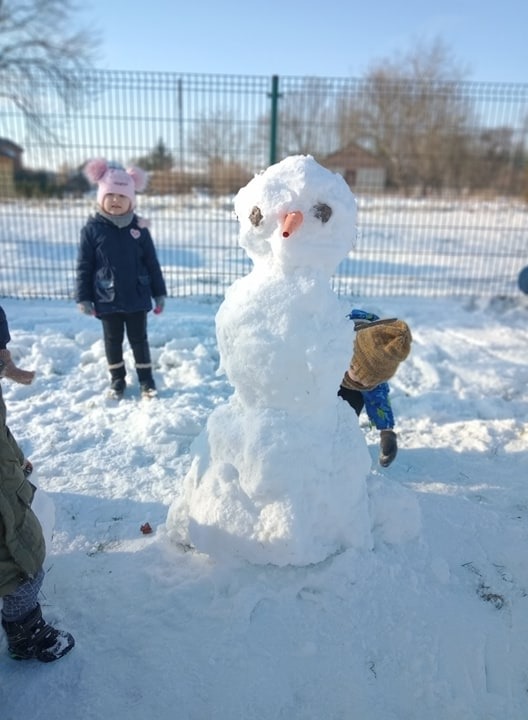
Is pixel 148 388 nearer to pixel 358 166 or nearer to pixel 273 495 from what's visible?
pixel 273 495

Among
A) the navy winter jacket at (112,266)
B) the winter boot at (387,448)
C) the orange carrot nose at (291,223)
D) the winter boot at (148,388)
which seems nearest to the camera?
the orange carrot nose at (291,223)

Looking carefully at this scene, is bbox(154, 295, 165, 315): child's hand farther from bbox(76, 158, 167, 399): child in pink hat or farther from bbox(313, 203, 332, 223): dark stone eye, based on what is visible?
bbox(313, 203, 332, 223): dark stone eye

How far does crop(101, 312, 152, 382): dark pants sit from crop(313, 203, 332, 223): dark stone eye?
A: 2.24 m

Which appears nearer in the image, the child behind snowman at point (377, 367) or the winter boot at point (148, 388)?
the child behind snowman at point (377, 367)

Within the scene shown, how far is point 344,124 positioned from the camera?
6535 millimetres

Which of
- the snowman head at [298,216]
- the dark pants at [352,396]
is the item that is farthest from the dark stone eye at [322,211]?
the dark pants at [352,396]

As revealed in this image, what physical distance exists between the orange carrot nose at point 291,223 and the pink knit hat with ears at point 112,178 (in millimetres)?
2058

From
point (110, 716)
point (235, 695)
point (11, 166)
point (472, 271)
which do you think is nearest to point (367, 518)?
point (235, 695)

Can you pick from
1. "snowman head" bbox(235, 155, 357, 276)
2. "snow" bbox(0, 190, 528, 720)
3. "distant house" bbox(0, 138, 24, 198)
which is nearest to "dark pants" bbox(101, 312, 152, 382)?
"snow" bbox(0, 190, 528, 720)

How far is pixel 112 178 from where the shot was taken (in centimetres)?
369

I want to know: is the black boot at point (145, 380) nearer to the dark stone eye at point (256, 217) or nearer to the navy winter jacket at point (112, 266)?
the navy winter jacket at point (112, 266)

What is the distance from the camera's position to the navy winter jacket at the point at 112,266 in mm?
3811

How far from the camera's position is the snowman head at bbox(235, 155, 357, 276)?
2.11m

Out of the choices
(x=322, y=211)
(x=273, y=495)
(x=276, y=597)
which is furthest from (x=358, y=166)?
(x=276, y=597)
